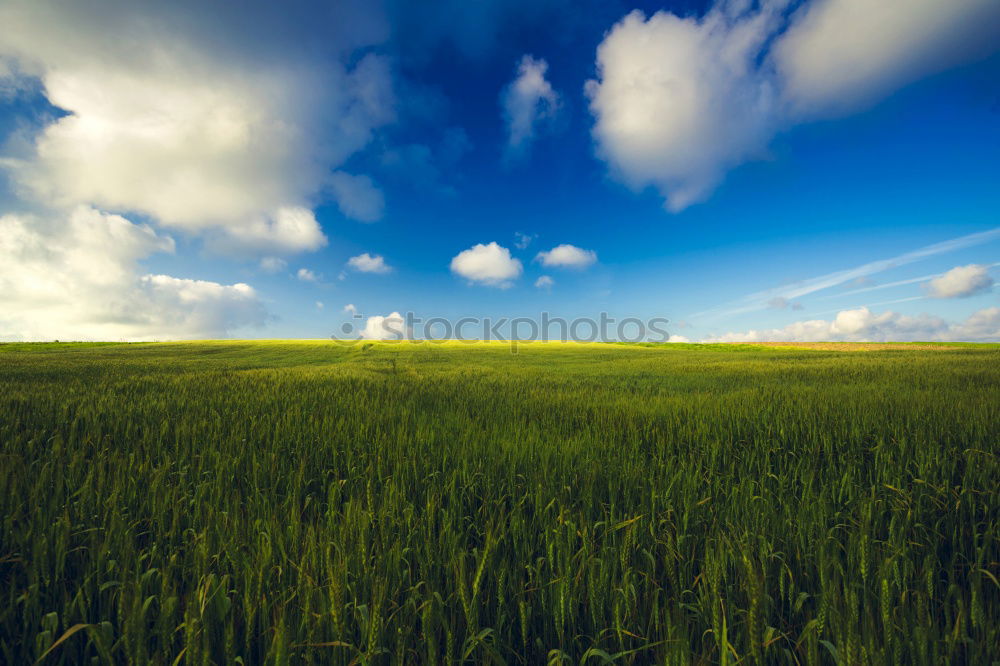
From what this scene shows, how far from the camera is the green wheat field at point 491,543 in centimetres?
146

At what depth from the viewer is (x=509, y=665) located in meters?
1.54

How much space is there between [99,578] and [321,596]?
1.24 meters

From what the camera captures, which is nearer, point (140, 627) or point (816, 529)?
point (140, 627)

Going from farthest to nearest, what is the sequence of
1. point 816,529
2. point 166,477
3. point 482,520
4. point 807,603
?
point 166,477
point 482,520
point 816,529
point 807,603

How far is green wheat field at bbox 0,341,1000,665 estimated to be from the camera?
146 cm

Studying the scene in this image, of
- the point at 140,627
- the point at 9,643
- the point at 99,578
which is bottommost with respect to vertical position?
the point at 9,643

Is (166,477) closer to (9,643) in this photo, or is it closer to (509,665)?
(9,643)

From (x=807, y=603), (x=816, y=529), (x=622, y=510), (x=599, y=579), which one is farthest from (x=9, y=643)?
(x=816, y=529)

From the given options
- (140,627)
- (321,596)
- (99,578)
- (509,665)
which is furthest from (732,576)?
(99,578)

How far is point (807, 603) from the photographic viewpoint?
1.83m

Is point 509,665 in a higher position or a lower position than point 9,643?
lower

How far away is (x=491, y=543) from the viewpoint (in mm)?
1927

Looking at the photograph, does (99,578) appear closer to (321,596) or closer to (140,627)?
(140,627)

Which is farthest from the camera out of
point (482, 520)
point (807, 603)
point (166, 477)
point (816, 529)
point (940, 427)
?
point (940, 427)
